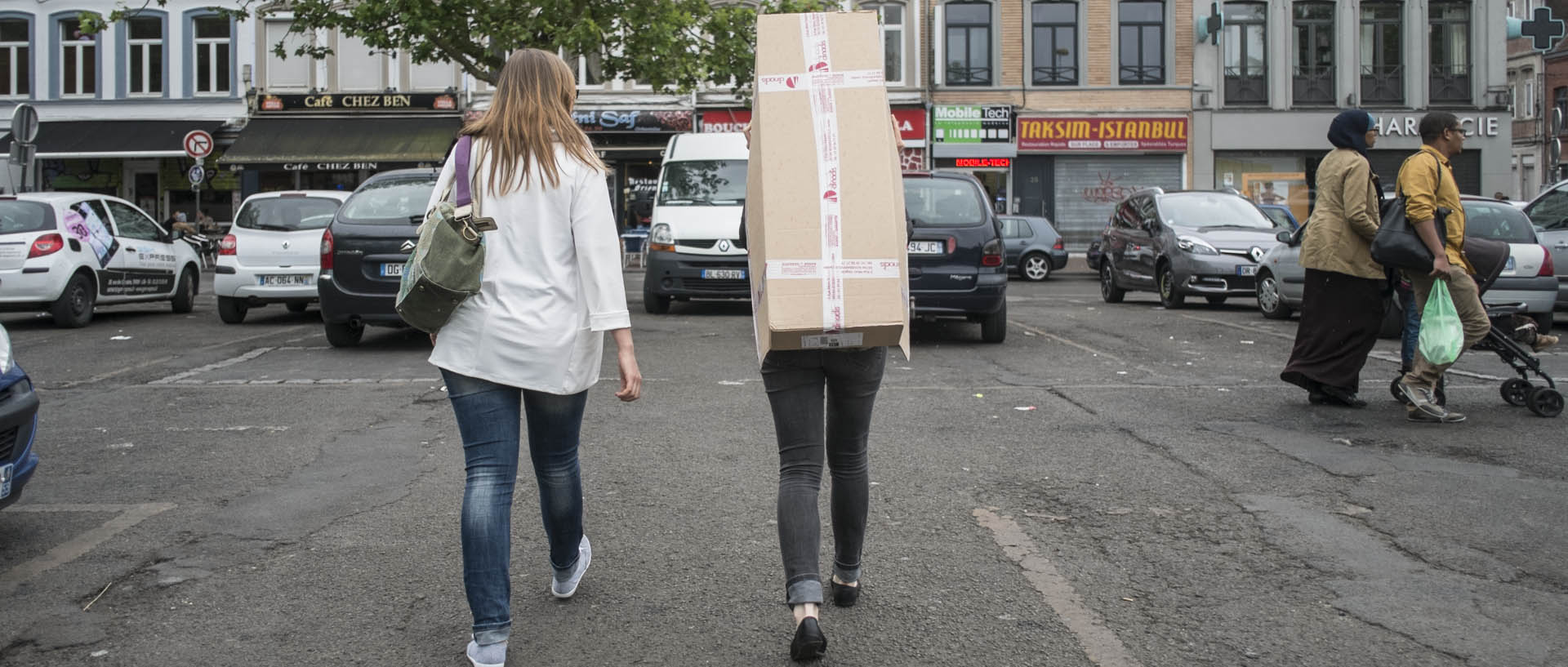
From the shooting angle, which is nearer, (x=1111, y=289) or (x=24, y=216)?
(x=24, y=216)

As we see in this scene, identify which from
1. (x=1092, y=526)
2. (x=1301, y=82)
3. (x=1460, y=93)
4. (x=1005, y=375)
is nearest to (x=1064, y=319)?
(x=1005, y=375)

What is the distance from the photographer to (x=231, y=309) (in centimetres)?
1580

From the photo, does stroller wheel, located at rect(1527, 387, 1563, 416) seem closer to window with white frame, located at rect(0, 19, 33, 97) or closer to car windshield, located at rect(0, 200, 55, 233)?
car windshield, located at rect(0, 200, 55, 233)

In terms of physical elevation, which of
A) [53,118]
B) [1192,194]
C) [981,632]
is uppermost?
[53,118]

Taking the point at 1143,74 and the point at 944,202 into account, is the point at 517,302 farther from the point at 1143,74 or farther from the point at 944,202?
the point at 1143,74

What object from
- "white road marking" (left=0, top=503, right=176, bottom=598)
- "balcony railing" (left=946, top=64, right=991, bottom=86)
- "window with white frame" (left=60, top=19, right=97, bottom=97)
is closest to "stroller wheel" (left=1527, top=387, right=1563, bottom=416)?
"white road marking" (left=0, top=503, right=176, bottom=598)

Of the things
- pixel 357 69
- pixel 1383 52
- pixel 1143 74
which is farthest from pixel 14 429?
pixel 1383 52

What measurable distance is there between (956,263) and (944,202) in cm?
75

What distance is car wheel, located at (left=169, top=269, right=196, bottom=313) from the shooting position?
57.9 ft

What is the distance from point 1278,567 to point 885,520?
1.49 metres

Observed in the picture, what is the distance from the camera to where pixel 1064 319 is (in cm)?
1648

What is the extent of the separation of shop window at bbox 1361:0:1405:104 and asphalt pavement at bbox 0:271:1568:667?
30.6 meters

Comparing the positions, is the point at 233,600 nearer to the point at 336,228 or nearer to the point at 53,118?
the point at 336,228

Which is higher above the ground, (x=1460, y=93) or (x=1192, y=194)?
(x=1460, y=93)
